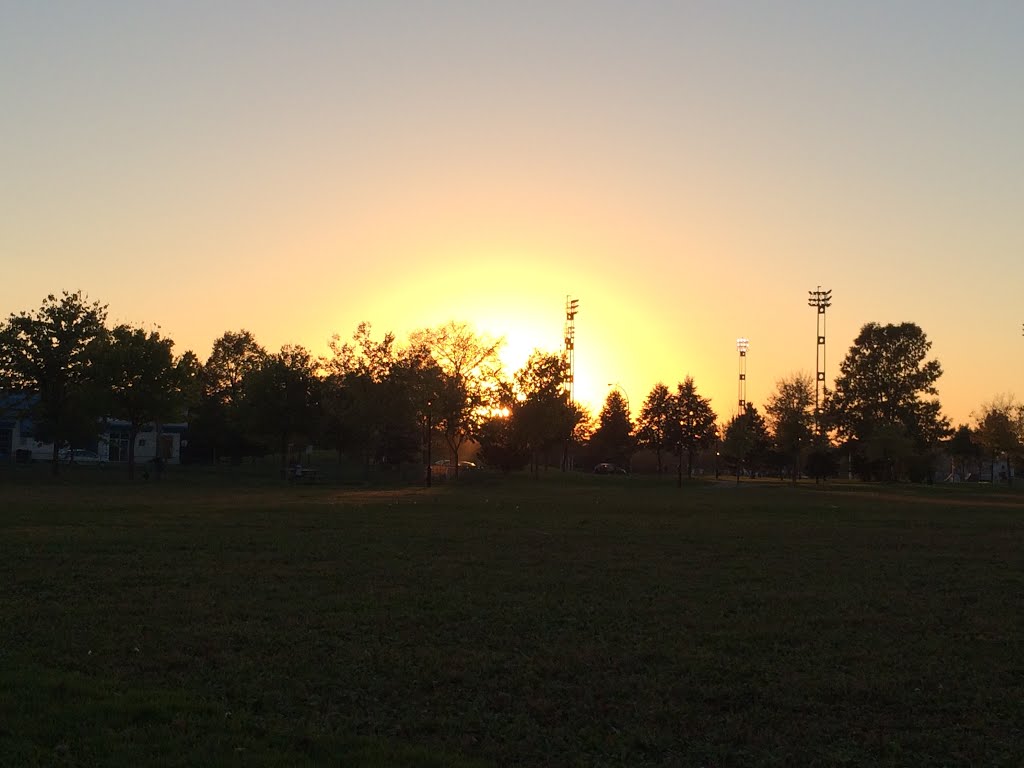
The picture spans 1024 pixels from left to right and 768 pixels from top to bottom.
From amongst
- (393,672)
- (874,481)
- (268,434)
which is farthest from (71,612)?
(874,481)

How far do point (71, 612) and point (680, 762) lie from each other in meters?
9.05

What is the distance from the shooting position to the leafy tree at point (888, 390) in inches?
3415

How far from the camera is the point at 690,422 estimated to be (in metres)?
93.5

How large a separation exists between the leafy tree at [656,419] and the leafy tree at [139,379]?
2072 inches

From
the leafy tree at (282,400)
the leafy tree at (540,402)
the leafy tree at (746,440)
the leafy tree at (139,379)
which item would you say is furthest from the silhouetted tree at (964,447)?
the leafy tree at (139,379)

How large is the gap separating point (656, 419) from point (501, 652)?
9766 cm

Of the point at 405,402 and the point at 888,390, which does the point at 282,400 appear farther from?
the point at 888,390

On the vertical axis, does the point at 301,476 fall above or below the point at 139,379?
below

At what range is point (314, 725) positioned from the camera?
314 inches

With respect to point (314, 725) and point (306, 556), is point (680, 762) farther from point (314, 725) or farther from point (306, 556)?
point (306, 556)

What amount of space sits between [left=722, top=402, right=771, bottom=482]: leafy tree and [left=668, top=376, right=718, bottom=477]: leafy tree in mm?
2113

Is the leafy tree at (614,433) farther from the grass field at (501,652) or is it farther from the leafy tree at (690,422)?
the grass field at (501,652)

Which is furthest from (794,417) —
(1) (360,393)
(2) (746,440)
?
(1) (360,393)

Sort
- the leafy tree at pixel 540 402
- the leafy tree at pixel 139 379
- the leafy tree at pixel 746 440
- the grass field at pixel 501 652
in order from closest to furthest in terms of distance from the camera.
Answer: the grass field at pixel 501 652, the leafy tree at pixel 139 379, the leafy tree at pixel 540 402, the leafy tree at pixel 746 440
